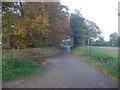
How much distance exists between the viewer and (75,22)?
89.0 ft

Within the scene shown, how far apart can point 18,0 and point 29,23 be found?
1.81 m

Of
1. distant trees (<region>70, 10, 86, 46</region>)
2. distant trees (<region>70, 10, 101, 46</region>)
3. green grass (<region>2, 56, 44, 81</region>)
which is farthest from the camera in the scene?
distant trees (<region>70, 10, 86, 46</region>)

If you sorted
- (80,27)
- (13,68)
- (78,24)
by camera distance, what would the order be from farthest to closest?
(78,24) → (80,27) → (13,68)

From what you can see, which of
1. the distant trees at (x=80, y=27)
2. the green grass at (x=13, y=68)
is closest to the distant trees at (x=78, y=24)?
the distant trees at (x=80, y=27)

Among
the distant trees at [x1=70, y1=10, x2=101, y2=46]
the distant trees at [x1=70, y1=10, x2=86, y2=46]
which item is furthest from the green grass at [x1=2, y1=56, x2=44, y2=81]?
the distant trees at [x1=70, y1=10, x2=86, y2=46]

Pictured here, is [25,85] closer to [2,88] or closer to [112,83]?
[2,88]

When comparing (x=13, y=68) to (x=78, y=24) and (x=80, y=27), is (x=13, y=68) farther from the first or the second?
(x=78, y=24)

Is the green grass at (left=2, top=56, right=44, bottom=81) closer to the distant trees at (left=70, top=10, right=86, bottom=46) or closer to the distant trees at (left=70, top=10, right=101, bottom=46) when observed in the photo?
the distant trees at (left=70, top=10, right=101, bottom=46)

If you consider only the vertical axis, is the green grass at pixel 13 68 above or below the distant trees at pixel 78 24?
below

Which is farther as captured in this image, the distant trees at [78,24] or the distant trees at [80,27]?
the distant trees at [78,24]

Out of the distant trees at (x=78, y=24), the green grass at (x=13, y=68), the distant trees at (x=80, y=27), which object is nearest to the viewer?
the green grass at (x=13, y=68)

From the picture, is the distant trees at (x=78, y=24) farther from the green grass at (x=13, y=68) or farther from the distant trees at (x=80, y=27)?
the green grass at (x=13, y=68)

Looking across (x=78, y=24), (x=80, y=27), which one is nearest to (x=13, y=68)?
(x=80, y=27)

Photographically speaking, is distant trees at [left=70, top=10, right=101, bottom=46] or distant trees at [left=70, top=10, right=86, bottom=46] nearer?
distant trees at [left=70, top=10, right=101, bottom=46]
